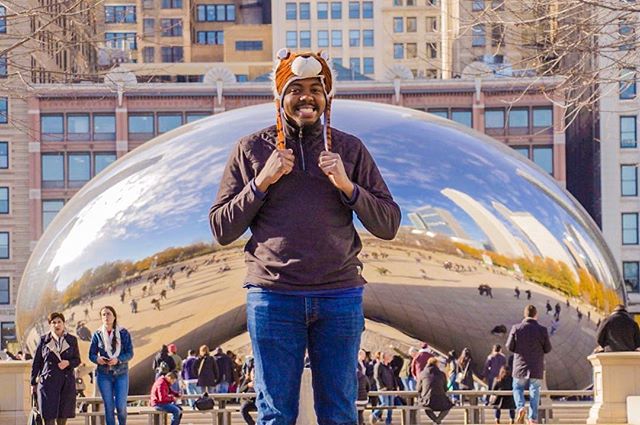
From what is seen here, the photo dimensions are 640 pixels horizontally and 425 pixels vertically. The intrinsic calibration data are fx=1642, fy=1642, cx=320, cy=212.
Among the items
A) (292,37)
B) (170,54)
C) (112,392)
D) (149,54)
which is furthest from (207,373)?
(170,54)

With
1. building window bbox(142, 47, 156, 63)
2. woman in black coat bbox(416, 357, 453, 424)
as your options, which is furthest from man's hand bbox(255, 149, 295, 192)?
building window bbox(142, 47, 156, 63)

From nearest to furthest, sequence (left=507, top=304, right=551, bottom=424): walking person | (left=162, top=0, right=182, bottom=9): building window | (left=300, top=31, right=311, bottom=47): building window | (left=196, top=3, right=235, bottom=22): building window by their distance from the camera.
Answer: (left=507, top=304, right=551, bottom=424): walking person < (left=300, top=31, right=311, bottom=47): building window < (left=162, top=0, right=182, bottom=9): building window < (left=196, top=3, right=235, bottom=22): building window

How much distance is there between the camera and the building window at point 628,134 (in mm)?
83500

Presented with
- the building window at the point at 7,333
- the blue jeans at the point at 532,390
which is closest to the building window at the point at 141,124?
the building window at the point at 7,333

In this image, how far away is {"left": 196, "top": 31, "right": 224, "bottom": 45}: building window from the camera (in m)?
130

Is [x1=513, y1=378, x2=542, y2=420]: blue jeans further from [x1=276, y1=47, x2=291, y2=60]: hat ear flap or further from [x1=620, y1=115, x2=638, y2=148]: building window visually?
[x1=620, y1=115, x2=638, y2=148]: building window

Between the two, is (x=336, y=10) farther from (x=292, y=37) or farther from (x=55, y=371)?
(x=55, y=371)

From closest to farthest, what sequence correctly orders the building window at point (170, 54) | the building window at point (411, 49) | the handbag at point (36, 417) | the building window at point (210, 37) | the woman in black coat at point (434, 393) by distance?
the handbag at point (36, 417), the woman in black coat at point (434, 393), the building window at point (411, 49), the building window at point (170, 54), the building window at point (210, 37)

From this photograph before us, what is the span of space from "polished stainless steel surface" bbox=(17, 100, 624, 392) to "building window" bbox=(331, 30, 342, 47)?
71.9 meters

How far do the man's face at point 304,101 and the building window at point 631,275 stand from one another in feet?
257

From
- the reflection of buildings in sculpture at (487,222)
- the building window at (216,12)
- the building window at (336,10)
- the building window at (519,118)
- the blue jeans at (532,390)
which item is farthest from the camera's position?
the building window at (216,12)

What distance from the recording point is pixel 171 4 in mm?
122812

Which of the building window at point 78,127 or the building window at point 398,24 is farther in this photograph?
the building window at point 398,24

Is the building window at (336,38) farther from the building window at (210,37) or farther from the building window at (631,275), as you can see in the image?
the building window at (631,275)
